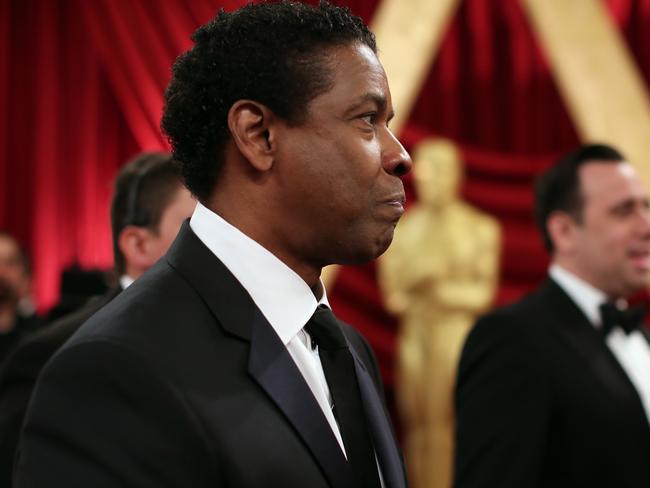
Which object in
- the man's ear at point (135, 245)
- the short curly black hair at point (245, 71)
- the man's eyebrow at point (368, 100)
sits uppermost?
the short curly black hair at point (245, 71)

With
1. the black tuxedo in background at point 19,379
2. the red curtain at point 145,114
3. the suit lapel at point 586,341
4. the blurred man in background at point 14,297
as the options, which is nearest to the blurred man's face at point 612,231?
the suit lapel at point 586,341

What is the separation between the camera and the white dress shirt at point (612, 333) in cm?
236

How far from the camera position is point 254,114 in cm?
111

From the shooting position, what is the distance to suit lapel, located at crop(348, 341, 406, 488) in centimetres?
118

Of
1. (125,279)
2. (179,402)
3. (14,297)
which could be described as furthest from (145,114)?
(179,402)

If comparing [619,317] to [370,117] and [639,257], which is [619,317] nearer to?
[639,257]

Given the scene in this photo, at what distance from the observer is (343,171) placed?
112 centimetres

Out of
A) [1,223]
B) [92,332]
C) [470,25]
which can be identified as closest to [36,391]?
[92,332]

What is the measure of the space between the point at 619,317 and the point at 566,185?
16.1 inches

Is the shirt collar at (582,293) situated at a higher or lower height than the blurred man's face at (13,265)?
higher

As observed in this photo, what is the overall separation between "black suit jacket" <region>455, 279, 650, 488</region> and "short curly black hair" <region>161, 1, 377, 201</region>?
112cm

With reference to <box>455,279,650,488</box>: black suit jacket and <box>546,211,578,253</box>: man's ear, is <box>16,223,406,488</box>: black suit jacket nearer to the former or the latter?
<box>455,279,650,488</box>: black suit jacket

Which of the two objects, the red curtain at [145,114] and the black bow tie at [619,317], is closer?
the black bow tie at [619,317]

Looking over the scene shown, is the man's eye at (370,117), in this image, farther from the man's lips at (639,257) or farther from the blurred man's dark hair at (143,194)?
the man's lips at (639,257)
